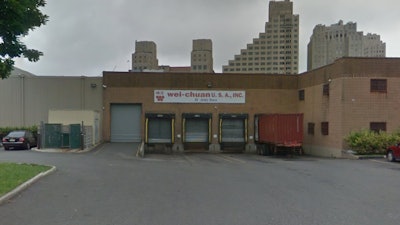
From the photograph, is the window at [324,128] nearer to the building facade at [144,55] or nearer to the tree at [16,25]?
the tree at [16,25]

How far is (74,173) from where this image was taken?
16469 millimetres

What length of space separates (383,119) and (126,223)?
2856 centimetres

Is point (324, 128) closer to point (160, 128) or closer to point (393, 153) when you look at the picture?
point (393, 153)

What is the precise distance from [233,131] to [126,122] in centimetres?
1001

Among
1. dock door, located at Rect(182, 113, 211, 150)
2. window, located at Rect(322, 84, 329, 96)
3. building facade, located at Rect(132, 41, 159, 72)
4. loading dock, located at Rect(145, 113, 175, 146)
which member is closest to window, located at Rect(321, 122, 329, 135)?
window, located at Rect(322, 84, 329, 96)

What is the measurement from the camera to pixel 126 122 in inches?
1656

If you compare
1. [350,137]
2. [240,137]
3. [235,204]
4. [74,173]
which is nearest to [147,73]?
[240,137]

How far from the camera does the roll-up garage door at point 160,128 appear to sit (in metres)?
40.4

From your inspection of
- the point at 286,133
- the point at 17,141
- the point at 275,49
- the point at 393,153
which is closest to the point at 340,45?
the point at 275,49

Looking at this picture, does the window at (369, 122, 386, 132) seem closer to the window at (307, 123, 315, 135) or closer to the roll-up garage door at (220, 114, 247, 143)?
the window at (307, 123, 315, 135)

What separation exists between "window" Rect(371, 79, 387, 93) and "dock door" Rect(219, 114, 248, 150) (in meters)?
12.9

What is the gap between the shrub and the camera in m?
30.5

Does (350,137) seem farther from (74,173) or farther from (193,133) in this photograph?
(74,173)

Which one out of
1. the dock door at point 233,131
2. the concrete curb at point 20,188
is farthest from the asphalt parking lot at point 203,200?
the dock door at point 233,131
